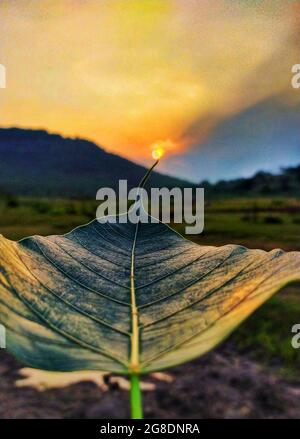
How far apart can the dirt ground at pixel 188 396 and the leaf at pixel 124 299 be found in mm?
3753

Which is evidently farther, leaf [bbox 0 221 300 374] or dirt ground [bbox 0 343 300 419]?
dirt ground [bbox 0 343 300 419]

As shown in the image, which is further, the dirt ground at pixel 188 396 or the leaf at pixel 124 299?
the dirt ground at pixel 188 396

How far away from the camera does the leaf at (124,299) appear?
0.12m

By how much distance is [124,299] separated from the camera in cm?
16

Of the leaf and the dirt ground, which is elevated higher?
the leaf

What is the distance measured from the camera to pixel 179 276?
0.59 ft

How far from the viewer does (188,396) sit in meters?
4.33

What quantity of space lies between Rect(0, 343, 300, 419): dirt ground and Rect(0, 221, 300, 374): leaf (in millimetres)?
3753

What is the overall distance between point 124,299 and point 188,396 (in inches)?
178

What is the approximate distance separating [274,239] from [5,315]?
19.8 ft

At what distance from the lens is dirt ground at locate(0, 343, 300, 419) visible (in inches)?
152

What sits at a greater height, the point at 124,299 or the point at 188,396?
the point at 124,299

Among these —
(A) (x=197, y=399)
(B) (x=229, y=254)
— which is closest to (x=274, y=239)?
(A) (x=197, y=399)

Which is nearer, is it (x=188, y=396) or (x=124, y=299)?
(x=124, y=299)
